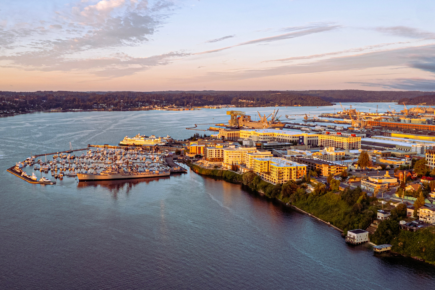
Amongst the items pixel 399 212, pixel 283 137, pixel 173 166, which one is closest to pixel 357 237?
pixel 399 212

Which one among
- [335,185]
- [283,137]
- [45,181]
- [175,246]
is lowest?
[175,246]

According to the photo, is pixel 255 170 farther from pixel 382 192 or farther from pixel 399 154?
pixel 399 154

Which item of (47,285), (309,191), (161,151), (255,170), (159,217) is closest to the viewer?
(47,285)

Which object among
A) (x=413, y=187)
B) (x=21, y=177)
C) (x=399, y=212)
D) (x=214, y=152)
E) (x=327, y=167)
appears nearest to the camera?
(x=399, y=212)

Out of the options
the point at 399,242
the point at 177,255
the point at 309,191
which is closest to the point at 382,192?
the point at 309,191

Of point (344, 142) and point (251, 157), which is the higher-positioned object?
point (251, 157)

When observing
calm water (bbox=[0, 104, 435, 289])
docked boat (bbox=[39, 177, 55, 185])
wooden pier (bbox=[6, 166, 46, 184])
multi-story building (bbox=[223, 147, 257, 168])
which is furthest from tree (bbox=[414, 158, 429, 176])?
wooden pier (bbox=[6, 166, 46, 184])

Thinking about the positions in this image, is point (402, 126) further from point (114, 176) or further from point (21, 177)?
point (21, 177)
